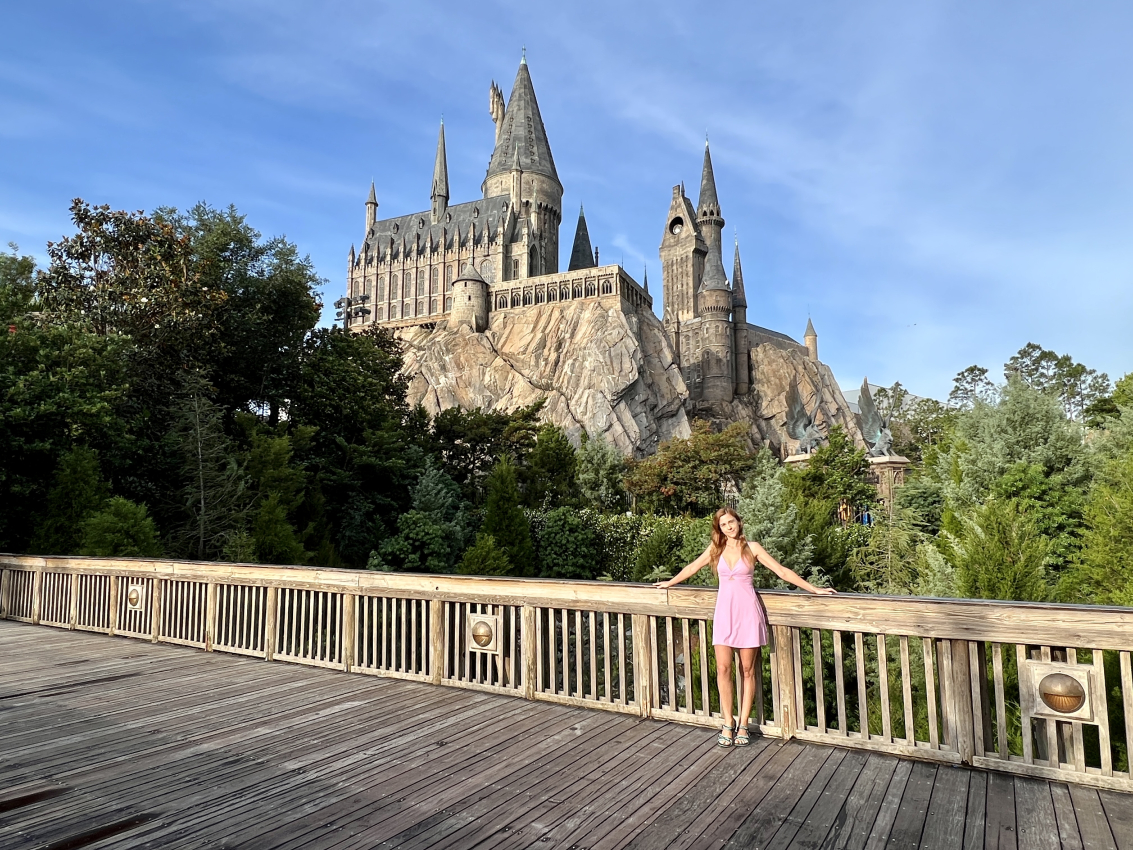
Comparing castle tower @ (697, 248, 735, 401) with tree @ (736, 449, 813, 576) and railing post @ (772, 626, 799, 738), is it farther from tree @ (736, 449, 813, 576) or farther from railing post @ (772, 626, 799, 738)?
railing post @ (772, 626, 799, 738)

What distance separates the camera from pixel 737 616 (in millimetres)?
4633

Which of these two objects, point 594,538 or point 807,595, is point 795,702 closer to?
point 807,595

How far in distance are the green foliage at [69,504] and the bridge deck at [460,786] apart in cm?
1040

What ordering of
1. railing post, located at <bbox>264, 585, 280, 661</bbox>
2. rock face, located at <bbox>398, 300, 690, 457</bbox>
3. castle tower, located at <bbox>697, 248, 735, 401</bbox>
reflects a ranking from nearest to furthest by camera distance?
railing post, located at <bbox>264, 585, 280, 661</bbox>, rock face, located at <bbox>398, 300, 690, 457</bbox>, castle tower, located at <bbox>697, 248, 735, 401</bbox>

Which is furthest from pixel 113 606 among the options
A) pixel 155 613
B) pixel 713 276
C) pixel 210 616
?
pixel 713 276

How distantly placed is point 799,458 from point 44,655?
1490 inches

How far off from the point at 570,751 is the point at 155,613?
20.8ft

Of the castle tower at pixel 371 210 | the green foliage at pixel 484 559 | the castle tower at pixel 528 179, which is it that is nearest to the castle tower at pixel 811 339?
the castle tower at pixel 528 179

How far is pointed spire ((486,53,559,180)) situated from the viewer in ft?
311

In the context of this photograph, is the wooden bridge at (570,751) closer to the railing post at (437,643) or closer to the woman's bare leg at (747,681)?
the railing post at (437,643)

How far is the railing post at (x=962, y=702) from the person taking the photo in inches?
159

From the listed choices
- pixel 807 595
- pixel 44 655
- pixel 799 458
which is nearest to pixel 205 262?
pixel 44 655

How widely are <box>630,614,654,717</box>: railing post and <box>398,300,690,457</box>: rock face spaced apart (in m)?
59.2

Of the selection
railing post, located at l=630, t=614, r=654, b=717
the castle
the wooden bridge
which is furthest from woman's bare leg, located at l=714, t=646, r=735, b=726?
the castle
